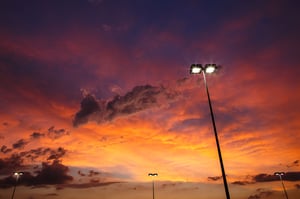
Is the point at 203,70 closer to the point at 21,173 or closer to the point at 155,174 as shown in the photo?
the point at 155,174

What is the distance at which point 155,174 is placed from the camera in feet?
165

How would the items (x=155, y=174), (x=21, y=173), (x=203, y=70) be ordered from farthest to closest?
(x=155, y=174), (x=21, y=173), (x=203, y=70)

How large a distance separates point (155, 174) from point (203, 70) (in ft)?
119

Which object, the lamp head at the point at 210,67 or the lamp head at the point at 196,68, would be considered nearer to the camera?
the lamp head at the point at 210,67

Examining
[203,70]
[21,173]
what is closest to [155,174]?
[21,173]

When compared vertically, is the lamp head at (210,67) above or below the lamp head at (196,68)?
below

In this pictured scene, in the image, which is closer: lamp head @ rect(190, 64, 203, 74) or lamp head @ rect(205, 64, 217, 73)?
lamp head @ rect(205, 64, 217, 73)

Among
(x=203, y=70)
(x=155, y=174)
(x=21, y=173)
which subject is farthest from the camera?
(x=155, y=174)

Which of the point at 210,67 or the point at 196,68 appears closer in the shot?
the point at 210,67

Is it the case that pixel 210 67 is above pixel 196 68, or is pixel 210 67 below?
below

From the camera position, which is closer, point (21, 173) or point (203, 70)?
point (203, 70)

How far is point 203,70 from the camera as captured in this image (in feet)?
59.5

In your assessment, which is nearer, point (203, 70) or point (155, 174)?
point (203, 70)

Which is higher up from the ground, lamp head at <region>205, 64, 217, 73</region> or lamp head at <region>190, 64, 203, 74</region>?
lamp head at <region>190, 64, 203, 74</region>
